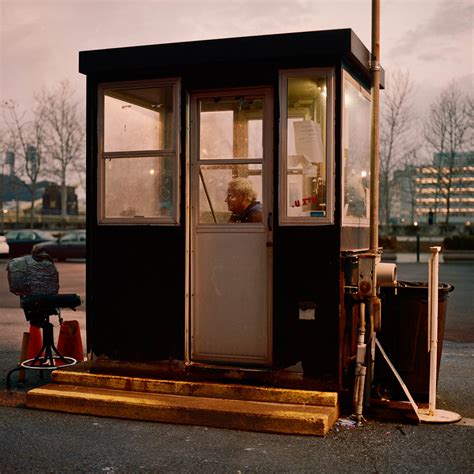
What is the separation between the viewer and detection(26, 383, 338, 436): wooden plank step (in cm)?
548

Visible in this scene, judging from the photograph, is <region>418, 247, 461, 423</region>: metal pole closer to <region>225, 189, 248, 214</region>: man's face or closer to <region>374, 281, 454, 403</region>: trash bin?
<region>374, 281, 454, 403</region>: trash bin

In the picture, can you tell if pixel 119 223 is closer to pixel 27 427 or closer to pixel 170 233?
pixel 170 233

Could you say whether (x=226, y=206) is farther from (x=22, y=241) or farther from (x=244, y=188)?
(x=22, y=241)

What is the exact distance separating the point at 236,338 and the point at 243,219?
107 cm

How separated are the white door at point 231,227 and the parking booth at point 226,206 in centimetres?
1

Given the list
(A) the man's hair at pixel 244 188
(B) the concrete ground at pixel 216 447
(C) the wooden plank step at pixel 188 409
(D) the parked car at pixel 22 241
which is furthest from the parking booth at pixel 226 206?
(D) the parked car at pixel 22 241

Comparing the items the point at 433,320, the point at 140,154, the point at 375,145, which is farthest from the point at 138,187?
the point at 433,320

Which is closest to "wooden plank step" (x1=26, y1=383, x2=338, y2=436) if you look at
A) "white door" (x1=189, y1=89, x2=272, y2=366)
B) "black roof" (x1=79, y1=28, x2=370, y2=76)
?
"white door" (x1=189, y1=89, x2=272, y2=366)

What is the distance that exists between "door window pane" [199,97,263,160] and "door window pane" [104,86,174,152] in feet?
1.15

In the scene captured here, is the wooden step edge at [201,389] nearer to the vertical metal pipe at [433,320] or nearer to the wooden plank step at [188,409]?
the wooden plank step at [188,409]

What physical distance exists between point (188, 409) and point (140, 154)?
2364 millimetres

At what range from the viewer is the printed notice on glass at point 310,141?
5.95 m

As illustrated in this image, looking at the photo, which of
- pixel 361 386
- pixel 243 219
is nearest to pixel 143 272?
pixel 243 219

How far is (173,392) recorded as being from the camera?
6.12 m
